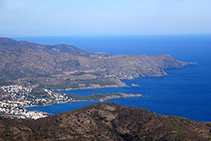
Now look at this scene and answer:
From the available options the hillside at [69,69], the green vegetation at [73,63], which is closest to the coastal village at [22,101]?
the hillside at [69,69]

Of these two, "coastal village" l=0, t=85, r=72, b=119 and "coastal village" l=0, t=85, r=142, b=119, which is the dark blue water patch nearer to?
"coastal village" l=0, t=85, r=142, b=119

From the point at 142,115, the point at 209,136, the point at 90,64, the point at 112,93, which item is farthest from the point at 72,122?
the point at 90,64

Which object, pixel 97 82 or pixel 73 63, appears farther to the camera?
pixel 73 63

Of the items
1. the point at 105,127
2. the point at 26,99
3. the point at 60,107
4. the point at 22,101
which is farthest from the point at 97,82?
the point at 105,127

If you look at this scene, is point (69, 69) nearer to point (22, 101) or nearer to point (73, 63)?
point (73, 63)

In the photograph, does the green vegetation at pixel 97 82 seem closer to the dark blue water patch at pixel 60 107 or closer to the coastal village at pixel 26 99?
the coastal village at pixel 26 99

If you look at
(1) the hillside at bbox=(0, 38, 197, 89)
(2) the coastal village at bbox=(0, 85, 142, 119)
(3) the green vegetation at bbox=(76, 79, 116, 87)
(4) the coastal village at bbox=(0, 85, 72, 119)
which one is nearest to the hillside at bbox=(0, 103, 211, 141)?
(4) the coastal village at bbox=(0, 85, 72, 119)
